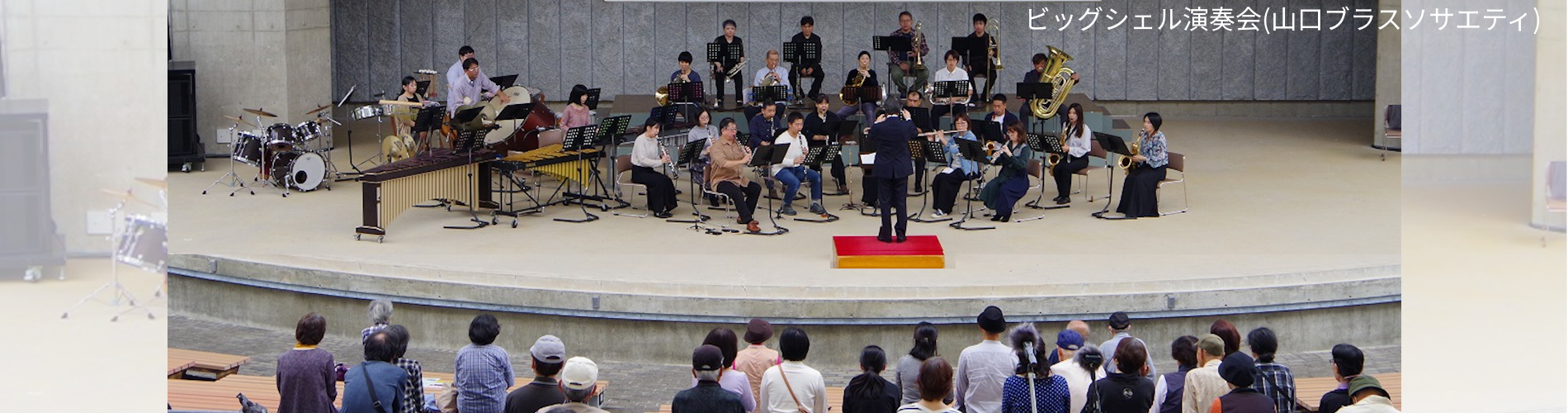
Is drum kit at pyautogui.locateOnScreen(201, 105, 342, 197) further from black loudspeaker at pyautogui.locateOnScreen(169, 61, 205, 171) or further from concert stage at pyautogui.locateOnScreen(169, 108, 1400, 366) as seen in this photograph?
black loudspeaker at pyautogui.locateOnScreen(169, 61, 205, 171)

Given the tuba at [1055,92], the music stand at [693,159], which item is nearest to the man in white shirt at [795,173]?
the music stand at [693,159]

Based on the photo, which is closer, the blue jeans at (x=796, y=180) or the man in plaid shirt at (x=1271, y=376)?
the man in plaid shirt at (x=1271, y=376)

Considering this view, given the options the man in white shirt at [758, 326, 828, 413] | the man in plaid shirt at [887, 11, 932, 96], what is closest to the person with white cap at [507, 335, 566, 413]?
the man in white shirt at [758, 326, 828, 413]

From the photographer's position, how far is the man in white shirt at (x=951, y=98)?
14.3 metres

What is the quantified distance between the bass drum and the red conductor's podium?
16.3 feet

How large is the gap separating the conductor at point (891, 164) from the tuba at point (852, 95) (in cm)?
348

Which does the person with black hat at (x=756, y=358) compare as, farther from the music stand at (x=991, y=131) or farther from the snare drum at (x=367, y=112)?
the snare drum at (x=367, y=112)

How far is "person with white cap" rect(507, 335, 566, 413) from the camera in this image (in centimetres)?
625

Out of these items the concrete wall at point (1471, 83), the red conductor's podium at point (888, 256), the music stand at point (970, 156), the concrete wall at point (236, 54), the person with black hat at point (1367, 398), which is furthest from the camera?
the concrete wall at point (236, 54)

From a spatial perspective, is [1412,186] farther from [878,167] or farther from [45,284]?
[878,167]

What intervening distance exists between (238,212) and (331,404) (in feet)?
21.3

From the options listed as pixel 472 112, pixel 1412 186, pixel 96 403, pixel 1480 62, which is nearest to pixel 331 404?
pixel 96 403

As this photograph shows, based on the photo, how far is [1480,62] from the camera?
683cm

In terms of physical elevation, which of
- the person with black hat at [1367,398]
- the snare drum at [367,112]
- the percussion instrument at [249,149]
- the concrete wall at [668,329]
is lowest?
the concrete wall at [668,329]
